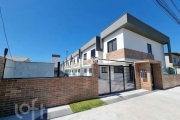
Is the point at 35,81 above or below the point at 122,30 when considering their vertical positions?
below

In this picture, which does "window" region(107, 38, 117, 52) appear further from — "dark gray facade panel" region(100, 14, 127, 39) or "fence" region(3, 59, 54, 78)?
"fence" region(3, 59, 54, 78)

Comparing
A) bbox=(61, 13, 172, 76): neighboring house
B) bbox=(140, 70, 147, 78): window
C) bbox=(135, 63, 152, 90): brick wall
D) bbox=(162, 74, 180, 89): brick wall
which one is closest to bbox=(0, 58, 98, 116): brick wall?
bbox=(61, 13, 172, 76): neighboring house

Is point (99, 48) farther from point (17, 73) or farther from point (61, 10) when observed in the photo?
point (17, 73)

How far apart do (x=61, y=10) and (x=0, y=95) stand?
6.59m

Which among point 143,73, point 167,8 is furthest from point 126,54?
point 167,8

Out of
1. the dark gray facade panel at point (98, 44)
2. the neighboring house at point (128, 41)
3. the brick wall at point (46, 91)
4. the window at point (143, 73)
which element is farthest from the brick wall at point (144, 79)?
the dark gray facade panel at point (98, 44)

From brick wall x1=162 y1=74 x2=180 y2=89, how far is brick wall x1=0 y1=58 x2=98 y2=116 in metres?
7.06

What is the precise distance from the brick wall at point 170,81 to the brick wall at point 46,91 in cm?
706

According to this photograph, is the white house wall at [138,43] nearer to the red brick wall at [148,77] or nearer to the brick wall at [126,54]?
the brick wall at [126,54]

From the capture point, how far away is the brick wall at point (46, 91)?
3.15m

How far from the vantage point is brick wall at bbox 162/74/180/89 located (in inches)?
306

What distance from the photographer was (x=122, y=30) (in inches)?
357


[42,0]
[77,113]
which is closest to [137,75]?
[77,113]

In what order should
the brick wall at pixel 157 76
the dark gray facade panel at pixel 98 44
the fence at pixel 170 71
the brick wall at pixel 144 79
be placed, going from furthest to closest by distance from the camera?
the dark gray facade panel at pixel 98 44 < the fence at pixel 170 71 < the brick wall at pixel 157 76 < the brick wall at pixel 144 79
